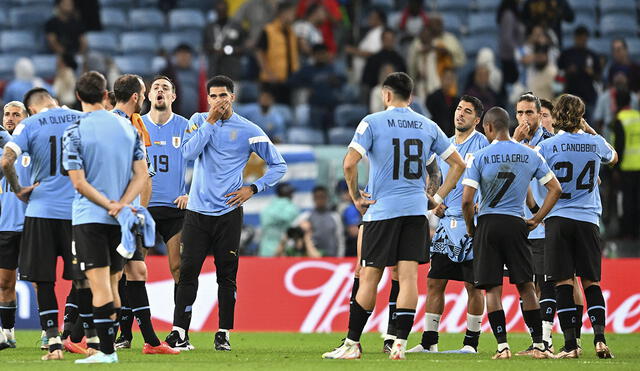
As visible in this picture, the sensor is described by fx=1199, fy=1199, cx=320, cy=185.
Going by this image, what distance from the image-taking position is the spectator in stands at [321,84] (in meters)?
20.8

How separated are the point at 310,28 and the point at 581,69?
4987 millimetres

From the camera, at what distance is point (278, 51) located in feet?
70.4

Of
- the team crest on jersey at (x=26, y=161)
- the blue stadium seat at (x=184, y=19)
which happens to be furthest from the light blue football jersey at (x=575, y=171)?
the blue stadium seat at (x=184, y=19)

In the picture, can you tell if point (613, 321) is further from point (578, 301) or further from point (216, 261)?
→ point (216, 261)

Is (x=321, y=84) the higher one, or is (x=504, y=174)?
(x=321, y=84)

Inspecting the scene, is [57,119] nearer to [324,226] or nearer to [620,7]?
[324,226]

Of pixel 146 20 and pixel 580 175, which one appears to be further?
pixel 146 20

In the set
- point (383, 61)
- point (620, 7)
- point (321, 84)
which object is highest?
point (620, 7)

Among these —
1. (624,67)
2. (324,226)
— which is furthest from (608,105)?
(324,226)

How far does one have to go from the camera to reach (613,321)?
15906 millimetres

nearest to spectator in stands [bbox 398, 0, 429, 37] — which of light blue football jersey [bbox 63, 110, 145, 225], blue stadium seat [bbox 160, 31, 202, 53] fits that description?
blue stadium seat [bbox 160, 31, 202, 53]

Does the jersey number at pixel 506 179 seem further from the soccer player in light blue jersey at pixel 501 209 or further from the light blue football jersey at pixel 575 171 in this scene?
the light blue football jersey at pixel 575 171

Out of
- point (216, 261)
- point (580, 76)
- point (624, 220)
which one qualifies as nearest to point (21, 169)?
point (216, 261)

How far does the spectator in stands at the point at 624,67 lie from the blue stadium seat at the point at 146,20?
878 cm
